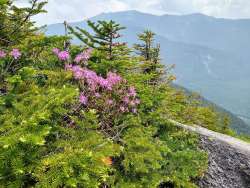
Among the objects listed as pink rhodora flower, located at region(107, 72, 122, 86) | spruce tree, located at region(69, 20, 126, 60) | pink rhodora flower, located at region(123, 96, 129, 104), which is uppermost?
spruce tree, located at region(69, 20, 126, 60)

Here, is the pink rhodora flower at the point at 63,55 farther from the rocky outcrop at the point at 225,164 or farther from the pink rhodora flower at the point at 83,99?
the rocky outcrop at the point at 225,164


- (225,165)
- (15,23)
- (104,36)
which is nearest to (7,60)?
(15,23)

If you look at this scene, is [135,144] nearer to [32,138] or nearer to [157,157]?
[157,157]

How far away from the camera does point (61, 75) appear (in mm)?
8305

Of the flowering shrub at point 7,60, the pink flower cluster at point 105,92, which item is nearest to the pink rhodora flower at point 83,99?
the pink flower cluster at point 105,92

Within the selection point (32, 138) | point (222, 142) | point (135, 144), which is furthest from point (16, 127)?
point (222, 142)

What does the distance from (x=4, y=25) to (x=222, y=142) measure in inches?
355

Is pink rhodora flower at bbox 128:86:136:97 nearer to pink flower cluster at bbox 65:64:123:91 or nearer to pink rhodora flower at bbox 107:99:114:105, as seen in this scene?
pink flower cluster at bbox 65:64:123:91

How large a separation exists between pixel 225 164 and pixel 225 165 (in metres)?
0.04

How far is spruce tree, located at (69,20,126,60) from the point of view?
35.8ft

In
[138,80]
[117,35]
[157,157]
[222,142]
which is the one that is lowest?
[222,142]

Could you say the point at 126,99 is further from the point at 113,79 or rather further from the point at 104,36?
the point at 104,36

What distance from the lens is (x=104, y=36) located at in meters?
11.2

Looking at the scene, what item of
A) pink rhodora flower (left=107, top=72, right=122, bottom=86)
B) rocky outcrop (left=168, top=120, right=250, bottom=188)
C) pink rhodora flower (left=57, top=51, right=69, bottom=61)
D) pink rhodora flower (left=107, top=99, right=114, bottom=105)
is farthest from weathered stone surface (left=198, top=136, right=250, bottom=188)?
pink rhodora flower (left=57, top=51, right=69, bottom=61)
